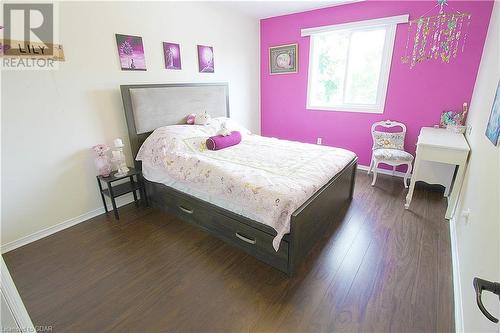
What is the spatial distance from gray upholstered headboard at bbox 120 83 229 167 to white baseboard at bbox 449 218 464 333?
3.07 meters

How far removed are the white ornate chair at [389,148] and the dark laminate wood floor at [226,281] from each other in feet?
2.70

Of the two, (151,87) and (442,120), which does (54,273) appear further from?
(442,120)

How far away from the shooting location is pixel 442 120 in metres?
3.05

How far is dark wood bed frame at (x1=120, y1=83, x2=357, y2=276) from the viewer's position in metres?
1.76

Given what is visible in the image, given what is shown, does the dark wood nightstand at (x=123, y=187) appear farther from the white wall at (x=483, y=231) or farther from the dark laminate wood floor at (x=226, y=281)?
the white wall at (x=483, y=231)

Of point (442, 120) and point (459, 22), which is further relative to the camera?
point (442, 120)

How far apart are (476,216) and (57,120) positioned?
11.1ft

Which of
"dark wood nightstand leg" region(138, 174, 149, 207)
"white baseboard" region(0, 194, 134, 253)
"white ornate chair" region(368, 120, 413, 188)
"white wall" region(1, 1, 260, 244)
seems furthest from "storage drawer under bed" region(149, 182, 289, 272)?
"white ornate chair" region(368, 120, 413, 188)

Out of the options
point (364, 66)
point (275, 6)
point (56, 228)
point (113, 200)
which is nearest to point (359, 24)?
point (364, 66)

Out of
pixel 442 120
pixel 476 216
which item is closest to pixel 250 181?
pixel 476 216

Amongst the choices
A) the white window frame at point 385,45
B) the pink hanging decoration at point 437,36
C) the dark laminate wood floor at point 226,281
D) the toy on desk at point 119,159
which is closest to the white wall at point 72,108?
the toy on desk at point 119,159

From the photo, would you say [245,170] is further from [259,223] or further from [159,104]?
[159,104]

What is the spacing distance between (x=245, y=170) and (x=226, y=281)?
89cm

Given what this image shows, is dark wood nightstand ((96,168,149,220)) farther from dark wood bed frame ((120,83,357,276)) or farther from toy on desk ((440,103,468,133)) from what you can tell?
toy on desk ((440,103,468,133))
